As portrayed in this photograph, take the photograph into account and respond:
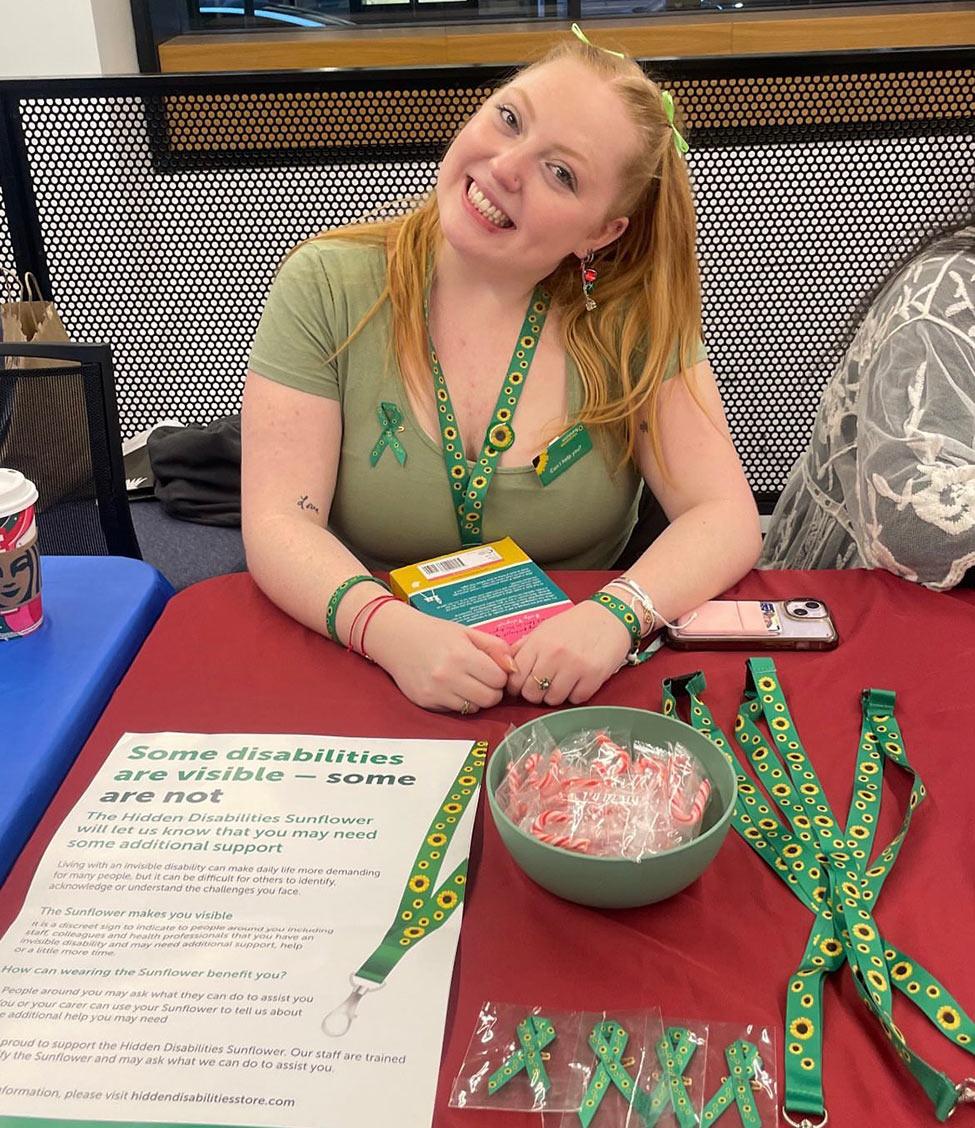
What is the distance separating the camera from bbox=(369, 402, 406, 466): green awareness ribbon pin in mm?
1432

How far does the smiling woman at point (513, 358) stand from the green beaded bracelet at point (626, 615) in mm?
129

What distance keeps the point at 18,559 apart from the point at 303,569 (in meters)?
0.30

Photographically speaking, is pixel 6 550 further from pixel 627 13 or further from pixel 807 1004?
pixel 627 13

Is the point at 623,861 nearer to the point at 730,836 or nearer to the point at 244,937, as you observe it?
the point at 730,836

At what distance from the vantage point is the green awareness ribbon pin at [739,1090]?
671 millimetres

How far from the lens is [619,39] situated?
4.52 meters

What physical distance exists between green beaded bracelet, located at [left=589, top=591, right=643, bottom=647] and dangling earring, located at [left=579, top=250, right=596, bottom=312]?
493mm

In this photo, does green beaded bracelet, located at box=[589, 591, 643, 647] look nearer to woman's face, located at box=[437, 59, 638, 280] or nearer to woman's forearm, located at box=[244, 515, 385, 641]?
woman's forearm, located at box=[244, 515, 385, 641]

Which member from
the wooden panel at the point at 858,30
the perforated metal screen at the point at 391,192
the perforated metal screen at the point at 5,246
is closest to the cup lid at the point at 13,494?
the perforated metal screen at the point at 391,192

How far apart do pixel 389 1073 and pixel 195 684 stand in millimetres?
515

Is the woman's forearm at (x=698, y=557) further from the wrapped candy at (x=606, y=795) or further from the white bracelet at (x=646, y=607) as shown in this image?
the wrapped candy at (x=606, y=795)

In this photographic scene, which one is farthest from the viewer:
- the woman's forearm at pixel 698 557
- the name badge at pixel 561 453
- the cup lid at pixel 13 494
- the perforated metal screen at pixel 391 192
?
the perforated metal screen at pixel 391 192

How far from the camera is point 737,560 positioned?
1299 millimetres

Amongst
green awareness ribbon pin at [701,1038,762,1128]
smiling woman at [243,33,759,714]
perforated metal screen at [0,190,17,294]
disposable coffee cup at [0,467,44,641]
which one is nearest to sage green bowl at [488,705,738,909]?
green awareness ribbon pin at [701,1038,762,1128]
